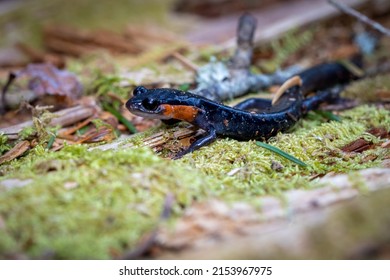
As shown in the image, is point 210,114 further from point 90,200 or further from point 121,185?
point 90,200

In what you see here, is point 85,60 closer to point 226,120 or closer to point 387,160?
point 226,120

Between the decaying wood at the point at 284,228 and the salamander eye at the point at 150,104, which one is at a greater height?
the salamander eye at the point at 150,104

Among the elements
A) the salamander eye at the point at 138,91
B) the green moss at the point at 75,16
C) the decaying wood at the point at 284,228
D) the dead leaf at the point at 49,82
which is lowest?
the decaying wood at the point at 284,228

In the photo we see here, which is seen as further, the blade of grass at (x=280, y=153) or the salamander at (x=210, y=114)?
the salamander at (x=210, y=114)

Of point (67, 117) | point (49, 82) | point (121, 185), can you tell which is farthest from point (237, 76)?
point (121, 185)

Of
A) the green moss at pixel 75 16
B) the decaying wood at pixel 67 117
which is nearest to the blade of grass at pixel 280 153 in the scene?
the decaying wood at pixel 67 117

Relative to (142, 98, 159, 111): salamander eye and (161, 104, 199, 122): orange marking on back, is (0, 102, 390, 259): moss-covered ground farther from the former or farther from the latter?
(142, 98, 159, 111): salamander eye

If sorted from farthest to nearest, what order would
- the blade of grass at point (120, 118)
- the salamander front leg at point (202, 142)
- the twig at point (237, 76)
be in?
the twig at point (237, 76)
the blade of grass at point (120, 118)
the salamander front leg at point (202, 142)

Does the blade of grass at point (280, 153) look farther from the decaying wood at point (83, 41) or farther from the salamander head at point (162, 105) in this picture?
the decaying wood at point (83, 41)
